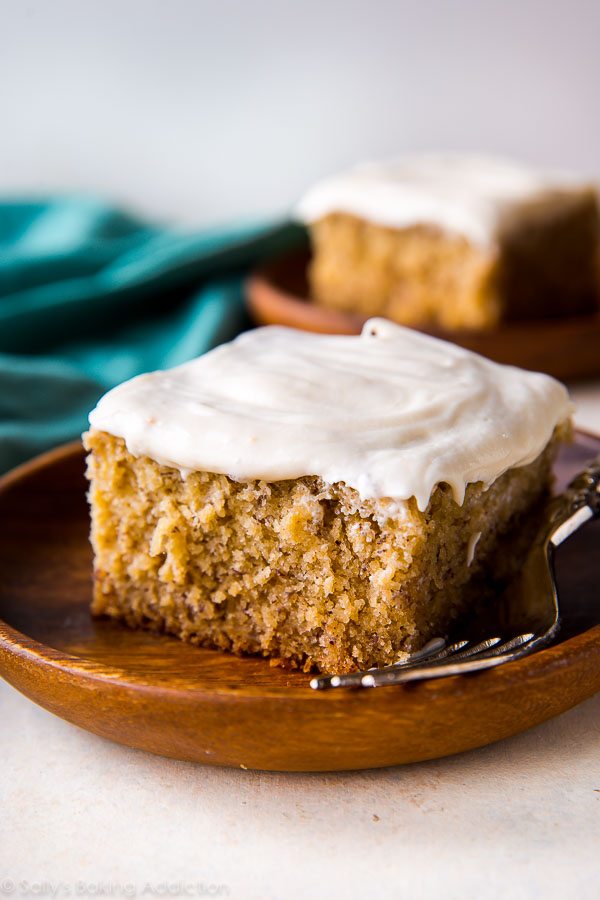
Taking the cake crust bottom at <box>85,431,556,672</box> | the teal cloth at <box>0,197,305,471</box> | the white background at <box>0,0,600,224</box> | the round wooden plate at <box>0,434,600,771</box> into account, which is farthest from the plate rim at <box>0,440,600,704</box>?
the white background at <box>0,0,600,224</box>

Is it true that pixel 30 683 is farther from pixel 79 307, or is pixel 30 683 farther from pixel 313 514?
pixel 79 307

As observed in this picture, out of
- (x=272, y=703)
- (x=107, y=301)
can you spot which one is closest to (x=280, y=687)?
(x=272, y=703)

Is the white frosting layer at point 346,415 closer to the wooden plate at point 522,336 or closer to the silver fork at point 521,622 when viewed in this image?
the silver fork at point 521,622

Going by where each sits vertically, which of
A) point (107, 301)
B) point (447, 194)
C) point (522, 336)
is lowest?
point (522, 336)

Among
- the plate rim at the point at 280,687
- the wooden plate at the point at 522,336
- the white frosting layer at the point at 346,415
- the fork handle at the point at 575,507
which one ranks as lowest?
the wooden plate at the point at 522,336

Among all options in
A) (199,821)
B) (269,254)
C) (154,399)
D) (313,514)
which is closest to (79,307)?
(269,254)


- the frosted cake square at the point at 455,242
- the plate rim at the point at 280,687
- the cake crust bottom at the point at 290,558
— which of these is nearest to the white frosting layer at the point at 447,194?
the frosted cake square at the point at 455,242

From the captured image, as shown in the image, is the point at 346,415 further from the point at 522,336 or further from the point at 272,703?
the point at 522,336
